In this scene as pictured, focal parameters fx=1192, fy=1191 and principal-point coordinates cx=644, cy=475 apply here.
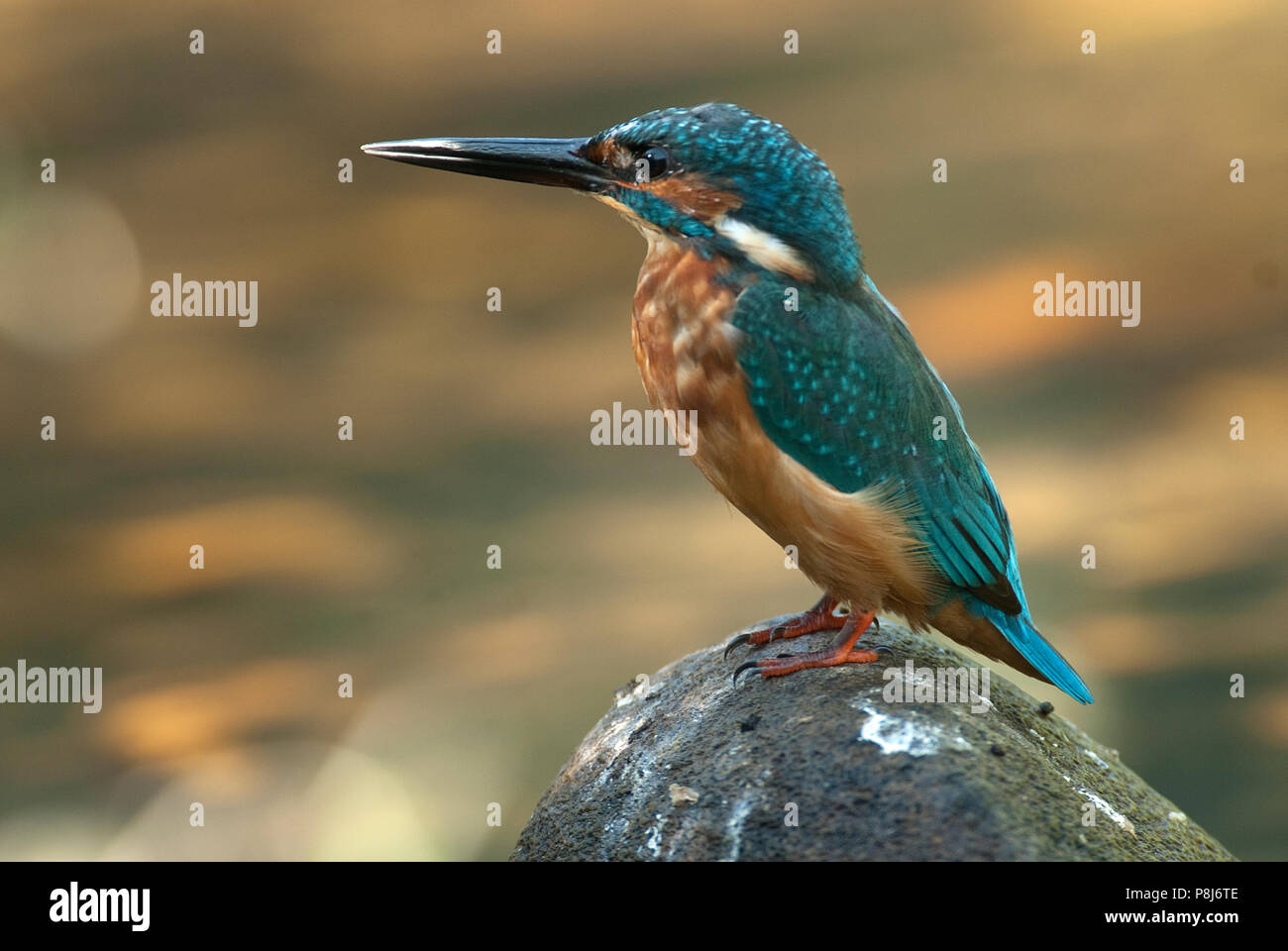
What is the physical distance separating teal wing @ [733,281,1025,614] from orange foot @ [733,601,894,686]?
278 millimetres

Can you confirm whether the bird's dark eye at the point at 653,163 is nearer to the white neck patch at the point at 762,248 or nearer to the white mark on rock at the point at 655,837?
the white neck patch at the point at 762,248

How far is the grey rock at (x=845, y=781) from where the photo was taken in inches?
99.3

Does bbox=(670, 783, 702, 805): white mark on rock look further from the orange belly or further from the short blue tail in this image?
the short blue tail

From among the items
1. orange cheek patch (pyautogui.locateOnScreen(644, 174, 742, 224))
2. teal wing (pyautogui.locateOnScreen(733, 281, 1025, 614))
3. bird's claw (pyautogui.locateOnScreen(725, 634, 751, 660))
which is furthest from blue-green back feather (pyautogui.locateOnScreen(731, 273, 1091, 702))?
bird's claw (pyautogui.locateOnScreen(725, 634, 751, 660))

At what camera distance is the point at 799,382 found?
10.1 ft

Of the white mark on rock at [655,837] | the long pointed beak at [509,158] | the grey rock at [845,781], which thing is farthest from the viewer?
the long pointed beak at [509,158]

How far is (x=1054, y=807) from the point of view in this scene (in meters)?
2.62

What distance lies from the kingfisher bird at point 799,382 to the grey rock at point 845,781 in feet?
0.61

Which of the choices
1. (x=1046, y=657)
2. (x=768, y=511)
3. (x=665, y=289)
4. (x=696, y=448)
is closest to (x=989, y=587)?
(x=1046, y=657)

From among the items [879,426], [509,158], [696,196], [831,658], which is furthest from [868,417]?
[509,158]

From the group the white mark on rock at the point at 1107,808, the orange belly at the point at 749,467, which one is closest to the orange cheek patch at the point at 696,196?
the orange belly at the point at 749,467

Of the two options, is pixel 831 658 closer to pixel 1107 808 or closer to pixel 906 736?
pixel 906 736

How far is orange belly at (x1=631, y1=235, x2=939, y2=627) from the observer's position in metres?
3.10

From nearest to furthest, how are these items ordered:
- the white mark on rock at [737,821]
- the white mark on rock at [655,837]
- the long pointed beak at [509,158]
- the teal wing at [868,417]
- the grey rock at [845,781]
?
the grey rock at [845,781], the white mark on rock at [737,821], the white mark on rock at [655,837], the teal wing at [868,417], the long pointed beak at [509,158]
